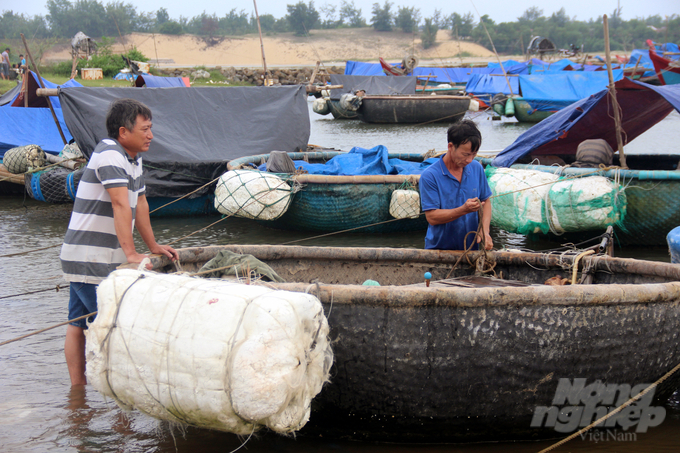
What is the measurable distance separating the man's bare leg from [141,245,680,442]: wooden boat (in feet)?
4.13

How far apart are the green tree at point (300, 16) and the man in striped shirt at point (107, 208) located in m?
75.3

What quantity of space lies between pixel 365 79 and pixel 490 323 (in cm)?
2131

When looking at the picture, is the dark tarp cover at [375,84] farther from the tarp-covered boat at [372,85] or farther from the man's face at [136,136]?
the man's face at [136,136]

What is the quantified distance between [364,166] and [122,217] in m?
4.82

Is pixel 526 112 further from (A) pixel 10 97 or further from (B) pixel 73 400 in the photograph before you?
(B) pixel 73 400

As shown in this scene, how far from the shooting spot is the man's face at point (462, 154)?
331 cm

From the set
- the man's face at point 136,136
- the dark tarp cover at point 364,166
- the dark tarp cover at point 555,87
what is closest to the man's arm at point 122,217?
the man's face at point 136,136

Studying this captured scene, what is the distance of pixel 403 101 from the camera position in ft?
65.7

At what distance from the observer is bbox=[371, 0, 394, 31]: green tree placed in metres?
77.6

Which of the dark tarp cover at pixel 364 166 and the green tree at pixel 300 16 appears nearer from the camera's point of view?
the dark tarp cover at pixel 364 166

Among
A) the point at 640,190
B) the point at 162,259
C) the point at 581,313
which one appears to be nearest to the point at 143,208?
the point at 162,259

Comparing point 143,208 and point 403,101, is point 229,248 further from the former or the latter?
point 403,101

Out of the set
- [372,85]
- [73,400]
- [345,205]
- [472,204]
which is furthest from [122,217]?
[372,85]

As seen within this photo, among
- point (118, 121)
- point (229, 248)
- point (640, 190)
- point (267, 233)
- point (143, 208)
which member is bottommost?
point (267, 233)
